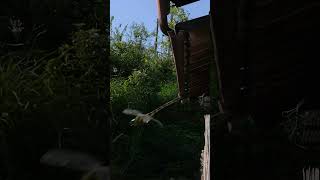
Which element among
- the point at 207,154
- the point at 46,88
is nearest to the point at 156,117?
the point at 207,154

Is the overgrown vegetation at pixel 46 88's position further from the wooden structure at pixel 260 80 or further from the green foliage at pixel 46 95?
the wooden structure at pixel 260 80

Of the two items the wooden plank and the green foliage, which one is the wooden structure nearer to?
the wooden plank

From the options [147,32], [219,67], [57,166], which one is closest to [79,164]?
[57,166]

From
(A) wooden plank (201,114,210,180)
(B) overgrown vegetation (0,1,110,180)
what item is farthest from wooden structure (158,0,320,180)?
(B) overgrown vegetation (0,1,110,180)

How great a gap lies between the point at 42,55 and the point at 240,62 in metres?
0.88

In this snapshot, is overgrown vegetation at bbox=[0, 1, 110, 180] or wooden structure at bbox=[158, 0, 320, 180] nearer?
overgrown vegetation at bbox=[0, 1, 110, 180]

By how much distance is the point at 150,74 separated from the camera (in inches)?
139

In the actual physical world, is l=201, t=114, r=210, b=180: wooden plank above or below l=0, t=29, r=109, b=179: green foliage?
below

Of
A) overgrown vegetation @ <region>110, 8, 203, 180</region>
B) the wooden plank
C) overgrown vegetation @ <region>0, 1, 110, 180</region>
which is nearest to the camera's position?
overgrown vegetation @ <region>0, 1, 110, 180</region>

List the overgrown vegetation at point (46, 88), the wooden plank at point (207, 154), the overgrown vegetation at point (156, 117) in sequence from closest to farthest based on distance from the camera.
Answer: the overgrown vegetation at point (46, 88) → the wooden plank at point (207, 154) → the overgrown vegetation at point (156, 117)

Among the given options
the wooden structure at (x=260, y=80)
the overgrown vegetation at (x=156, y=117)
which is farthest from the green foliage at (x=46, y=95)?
the overgrown vegetation at (x=156, y=117)

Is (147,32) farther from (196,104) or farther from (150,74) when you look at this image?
(196,104)

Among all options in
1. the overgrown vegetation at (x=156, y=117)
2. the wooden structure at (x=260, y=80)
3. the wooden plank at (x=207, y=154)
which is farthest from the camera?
the overgrown vegetation at (x=156, y=117)

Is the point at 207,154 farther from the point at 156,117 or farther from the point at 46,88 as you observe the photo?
the point at 46,88
